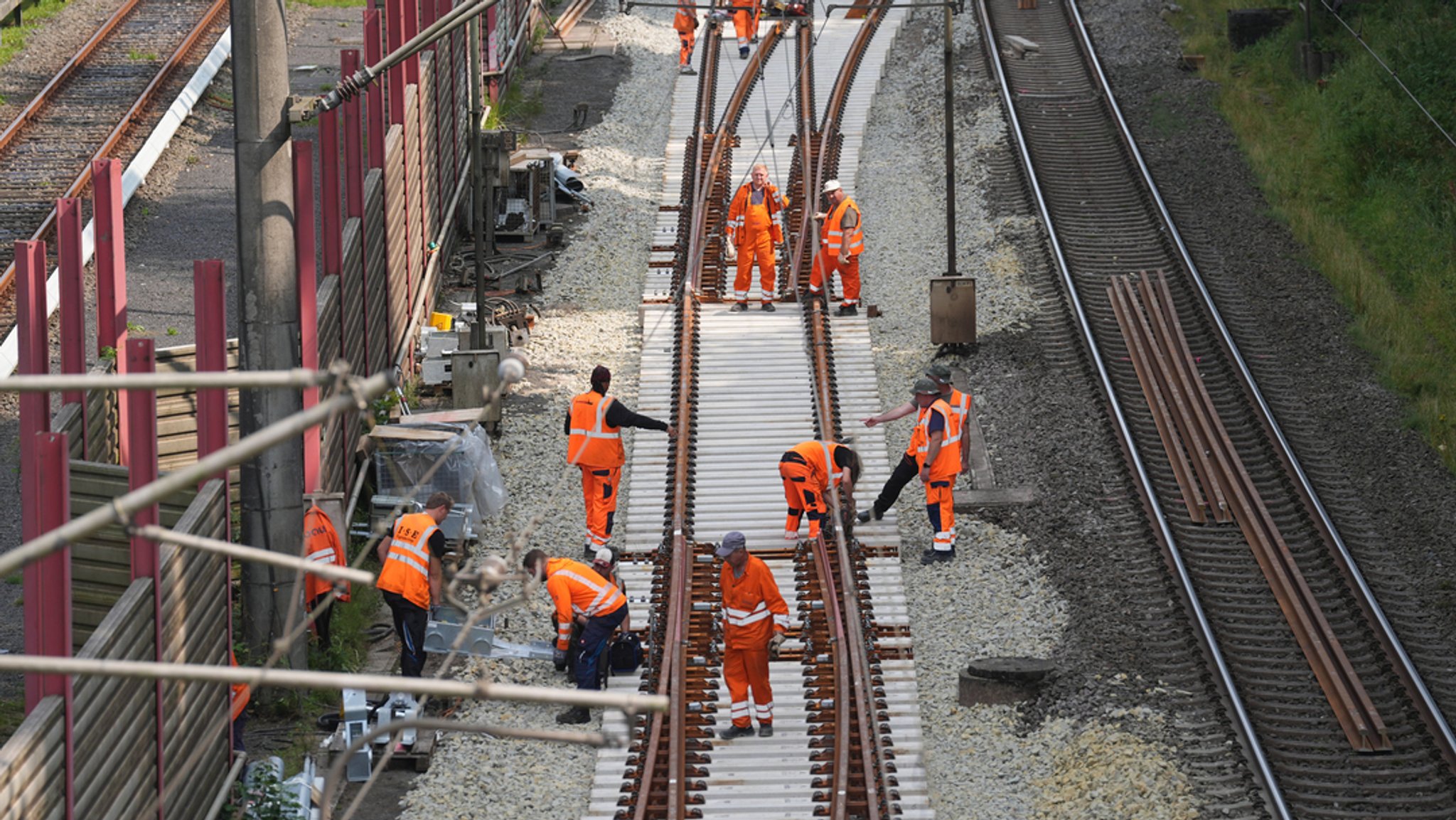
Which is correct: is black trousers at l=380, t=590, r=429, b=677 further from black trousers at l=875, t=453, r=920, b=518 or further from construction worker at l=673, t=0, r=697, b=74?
construction worker at l=673, t=0, r=697, b=74

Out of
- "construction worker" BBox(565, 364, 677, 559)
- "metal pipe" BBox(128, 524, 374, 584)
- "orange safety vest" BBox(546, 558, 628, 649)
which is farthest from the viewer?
"construction worker" BBox(565, 364, 677, 559)

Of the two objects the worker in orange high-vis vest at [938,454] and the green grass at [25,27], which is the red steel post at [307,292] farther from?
the green grass at [25,27]

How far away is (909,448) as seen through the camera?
50.6 ft

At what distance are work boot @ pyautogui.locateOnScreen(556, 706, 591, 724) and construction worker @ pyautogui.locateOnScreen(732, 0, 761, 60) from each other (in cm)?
1850

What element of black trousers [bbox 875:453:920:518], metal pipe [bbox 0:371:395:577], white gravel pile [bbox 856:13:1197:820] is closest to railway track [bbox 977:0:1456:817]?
white gravel pile [bbox 856:13:1197:820]

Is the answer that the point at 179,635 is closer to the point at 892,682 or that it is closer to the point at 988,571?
the point at 892,682

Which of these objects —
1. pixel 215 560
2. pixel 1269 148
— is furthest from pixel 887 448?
pixel 1269 148

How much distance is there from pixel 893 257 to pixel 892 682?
981 cm

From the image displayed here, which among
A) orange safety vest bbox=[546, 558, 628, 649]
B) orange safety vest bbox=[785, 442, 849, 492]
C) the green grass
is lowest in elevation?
orange safety vest bbox=[546, 558, 628, 649]

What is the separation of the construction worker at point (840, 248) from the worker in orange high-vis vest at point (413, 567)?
305 inches

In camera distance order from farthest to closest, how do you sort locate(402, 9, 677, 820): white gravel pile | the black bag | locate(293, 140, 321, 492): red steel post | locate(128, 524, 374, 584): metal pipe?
locate(293, 140, 321, 492): red steel post, the black bag, locate(402, 9, 677, 820): white gravel pile, locate(128, 524, 374, 584): metal pipe

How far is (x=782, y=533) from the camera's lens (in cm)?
1555

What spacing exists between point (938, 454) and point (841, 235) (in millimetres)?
5290

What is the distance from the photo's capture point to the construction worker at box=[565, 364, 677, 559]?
1438 cm
